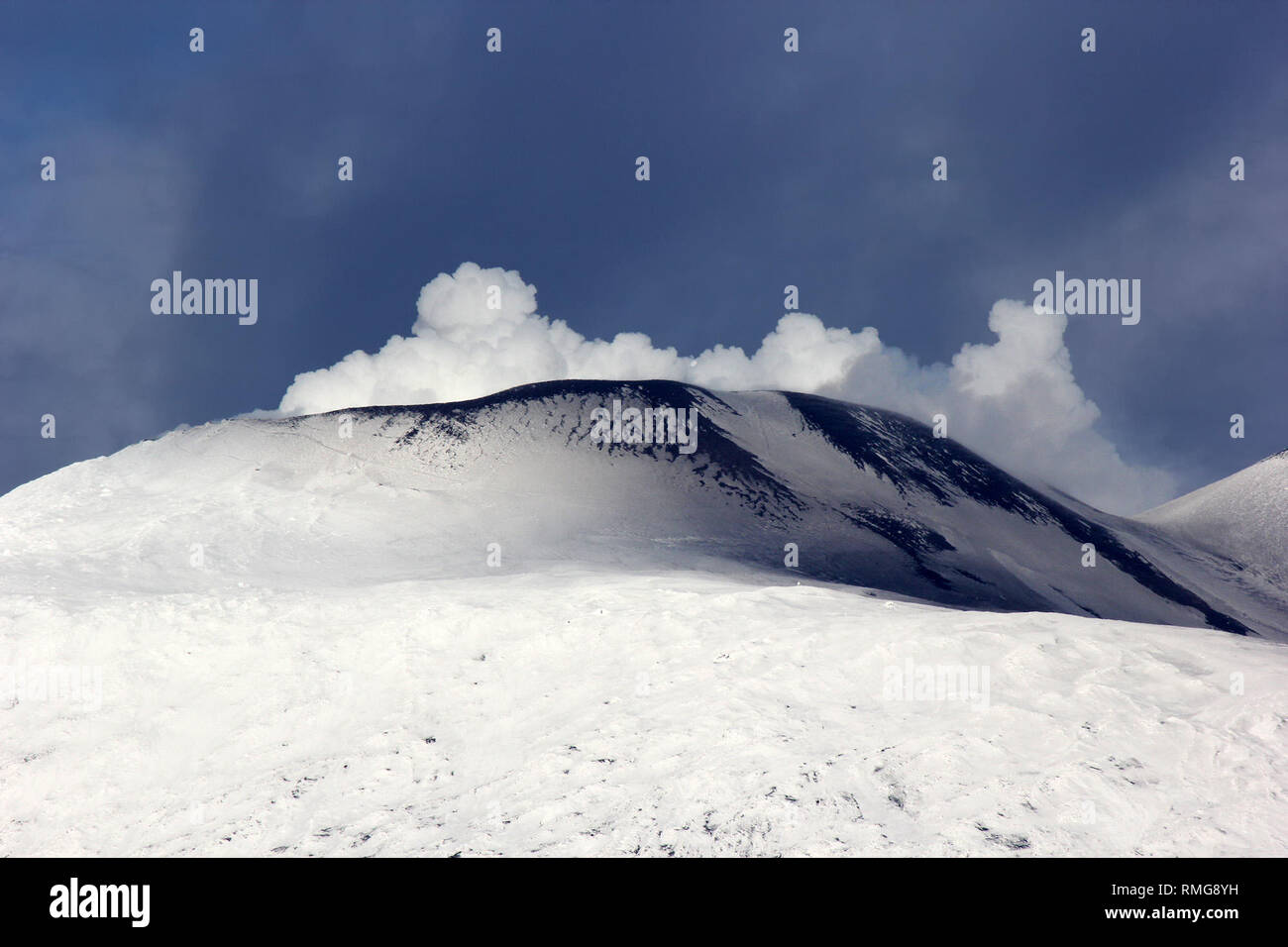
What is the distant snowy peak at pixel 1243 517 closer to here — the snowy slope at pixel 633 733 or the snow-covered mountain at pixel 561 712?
the snow-covered mountain at pixel 561 712

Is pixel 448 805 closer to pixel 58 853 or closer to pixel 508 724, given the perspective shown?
pixel 508 724

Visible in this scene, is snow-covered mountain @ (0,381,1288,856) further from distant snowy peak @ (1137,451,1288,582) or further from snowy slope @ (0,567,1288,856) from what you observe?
A: distant snowy peak @ (1137,451,1288,582)

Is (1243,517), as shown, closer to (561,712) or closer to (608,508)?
(608,508)

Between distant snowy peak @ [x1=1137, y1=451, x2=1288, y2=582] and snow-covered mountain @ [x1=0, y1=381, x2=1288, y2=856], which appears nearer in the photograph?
snow-covered mountain @ [x1=0, y1=381, x2=1288, y2=856]

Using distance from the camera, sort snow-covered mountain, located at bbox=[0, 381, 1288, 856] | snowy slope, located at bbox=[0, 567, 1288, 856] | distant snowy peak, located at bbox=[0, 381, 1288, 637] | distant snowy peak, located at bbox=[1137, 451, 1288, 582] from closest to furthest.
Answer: snowy slope, located at bbox=[0, 567, 1288, 856]
snow-covered mountain, located at bbox=[0, 381, 1288, 856]
distant snowy peak, located at bbox=[0, 381, 1288, 637]
distant snowy peak, located at bbox=[1137, 451, 1288, 582]

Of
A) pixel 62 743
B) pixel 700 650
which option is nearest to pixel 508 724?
pixel 700 650

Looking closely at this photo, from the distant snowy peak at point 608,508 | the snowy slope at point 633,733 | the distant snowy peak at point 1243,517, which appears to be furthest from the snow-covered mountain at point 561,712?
the distant snowy peak at point 1243,517

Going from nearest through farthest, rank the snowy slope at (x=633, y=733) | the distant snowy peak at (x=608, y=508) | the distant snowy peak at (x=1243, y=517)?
the snowy slope at (x=633, y=733)
the distant snowy peak at (x=608, y=508)
the distant snowy peak at (x=1243, y=517)

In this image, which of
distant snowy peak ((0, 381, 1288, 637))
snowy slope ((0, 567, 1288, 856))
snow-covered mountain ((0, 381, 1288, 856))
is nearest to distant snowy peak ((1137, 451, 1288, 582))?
distant snowy peak ((0, 381, 1288, 637))

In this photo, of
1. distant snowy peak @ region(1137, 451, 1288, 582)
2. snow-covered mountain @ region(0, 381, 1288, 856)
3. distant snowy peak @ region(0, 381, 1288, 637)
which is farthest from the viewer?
distant snowy peak @ region(1137, 451, 1288, 582)
